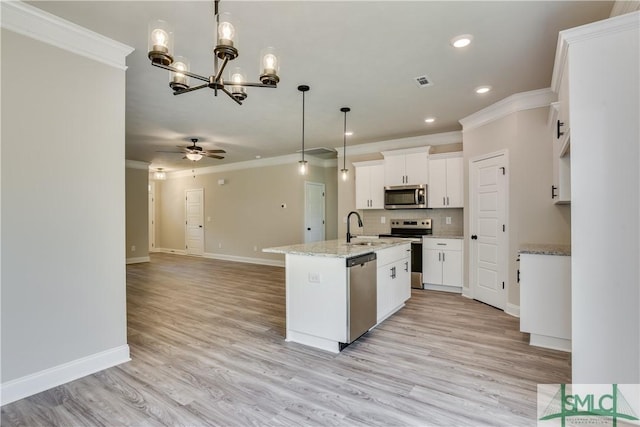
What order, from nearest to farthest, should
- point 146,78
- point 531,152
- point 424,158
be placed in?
point 146,78, point 531,152, point 424,158

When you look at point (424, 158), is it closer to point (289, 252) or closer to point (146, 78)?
point (289, 252)

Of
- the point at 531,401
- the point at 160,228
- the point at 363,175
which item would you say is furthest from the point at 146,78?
the point at 160,228

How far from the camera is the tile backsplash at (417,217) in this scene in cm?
555

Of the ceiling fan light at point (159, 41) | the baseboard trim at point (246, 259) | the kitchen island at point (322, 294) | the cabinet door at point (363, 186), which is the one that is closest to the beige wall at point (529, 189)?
the kitchen island at point (322, 294)

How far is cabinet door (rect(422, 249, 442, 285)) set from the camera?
5.28 meters

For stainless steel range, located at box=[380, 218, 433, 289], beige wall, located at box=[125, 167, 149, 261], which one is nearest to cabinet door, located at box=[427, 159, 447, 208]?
stainless steel range, located at box=[380, 218, 433, 289]

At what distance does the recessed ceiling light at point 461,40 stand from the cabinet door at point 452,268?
331 centimetres

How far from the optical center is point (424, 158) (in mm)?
5559

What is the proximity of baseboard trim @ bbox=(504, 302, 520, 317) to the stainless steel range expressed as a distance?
1.52 m

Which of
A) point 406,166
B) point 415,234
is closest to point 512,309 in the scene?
point 415,234

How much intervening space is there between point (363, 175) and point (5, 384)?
17.6 ft

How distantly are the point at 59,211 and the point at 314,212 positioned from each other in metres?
6.01

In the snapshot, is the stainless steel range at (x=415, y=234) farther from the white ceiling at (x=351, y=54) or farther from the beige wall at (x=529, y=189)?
the white ceiling at (x=351, y=54)

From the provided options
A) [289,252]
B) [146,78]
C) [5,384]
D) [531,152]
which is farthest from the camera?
[531,152]
